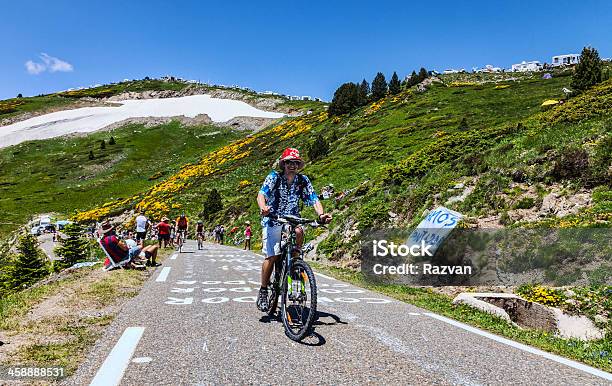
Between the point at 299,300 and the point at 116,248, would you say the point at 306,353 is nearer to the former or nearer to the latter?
the point at 299,300

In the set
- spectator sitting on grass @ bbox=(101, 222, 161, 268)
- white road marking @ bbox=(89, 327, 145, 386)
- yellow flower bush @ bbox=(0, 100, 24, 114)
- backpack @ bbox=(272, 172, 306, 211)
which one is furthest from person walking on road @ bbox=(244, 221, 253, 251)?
yellow flower bush @ bbox=(0, 100, 24, 114)

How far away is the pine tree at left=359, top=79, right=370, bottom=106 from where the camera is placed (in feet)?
247

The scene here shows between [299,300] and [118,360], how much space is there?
2.36 metres

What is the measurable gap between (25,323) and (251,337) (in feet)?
10.9

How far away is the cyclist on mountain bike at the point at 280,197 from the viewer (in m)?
6.27

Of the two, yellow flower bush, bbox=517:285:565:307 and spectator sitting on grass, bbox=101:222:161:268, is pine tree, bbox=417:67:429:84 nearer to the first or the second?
spectator sitting on grass, bbox=101:222:161:268

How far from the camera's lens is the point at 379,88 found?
76.4 m

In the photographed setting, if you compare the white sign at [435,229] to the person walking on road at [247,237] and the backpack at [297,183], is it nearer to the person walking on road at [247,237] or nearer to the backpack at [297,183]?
the backpack at [297,183]

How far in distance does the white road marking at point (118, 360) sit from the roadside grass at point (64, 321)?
0.30 m

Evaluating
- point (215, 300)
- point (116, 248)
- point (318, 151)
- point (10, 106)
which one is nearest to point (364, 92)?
point (318, 151)

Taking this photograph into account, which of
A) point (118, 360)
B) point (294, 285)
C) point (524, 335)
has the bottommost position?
point (524, 335)

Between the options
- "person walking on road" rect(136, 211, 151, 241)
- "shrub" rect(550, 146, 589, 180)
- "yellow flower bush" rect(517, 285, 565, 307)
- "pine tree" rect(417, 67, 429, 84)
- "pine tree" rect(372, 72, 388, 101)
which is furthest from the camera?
"pine tree" rect(417, 67, 429, 84)

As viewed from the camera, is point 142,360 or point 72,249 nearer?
point 142,360

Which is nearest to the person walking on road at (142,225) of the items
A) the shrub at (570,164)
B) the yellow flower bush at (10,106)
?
the shrub at (570,164)
